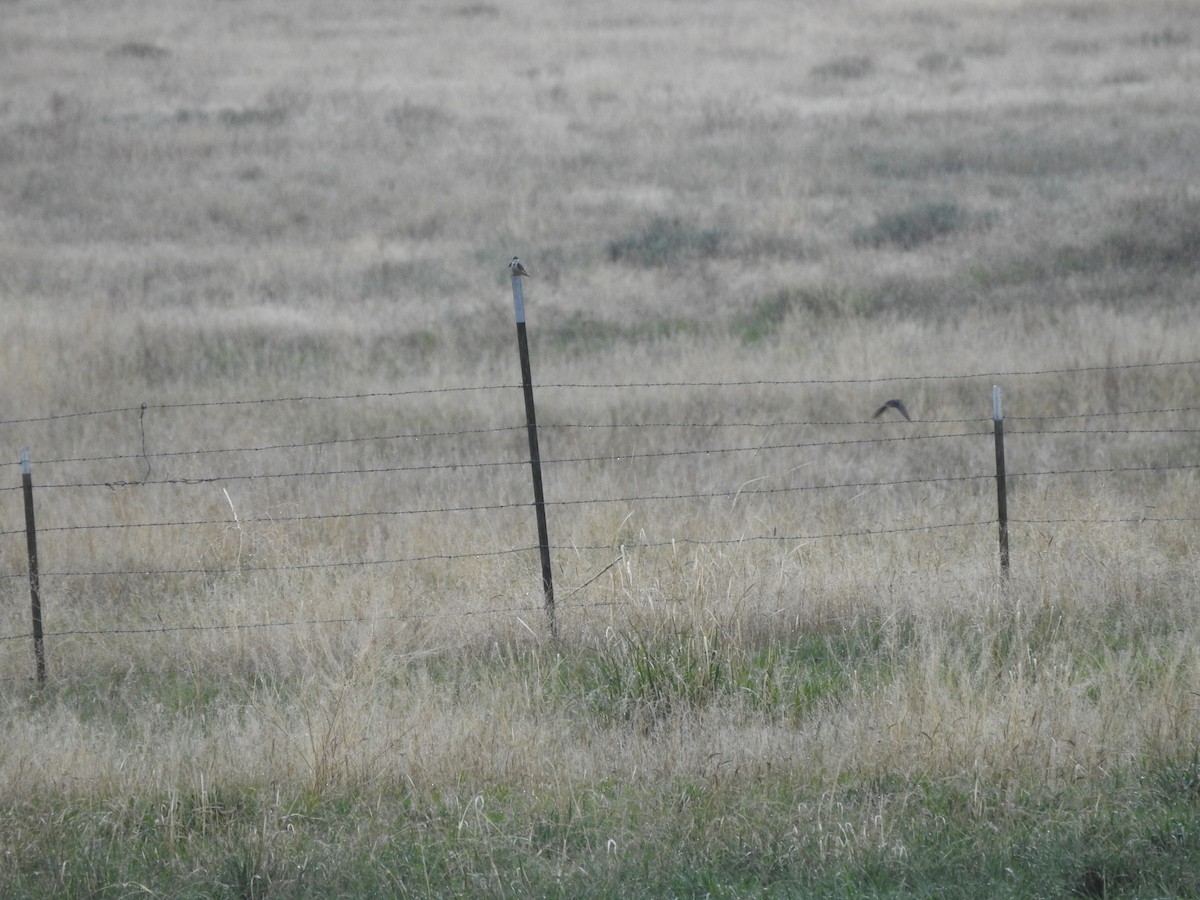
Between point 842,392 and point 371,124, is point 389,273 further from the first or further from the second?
point 371,124

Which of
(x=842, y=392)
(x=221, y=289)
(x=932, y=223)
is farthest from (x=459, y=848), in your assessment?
(x=932, y=223)

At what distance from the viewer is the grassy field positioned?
475cm

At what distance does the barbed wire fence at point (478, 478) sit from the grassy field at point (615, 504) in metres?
0.06

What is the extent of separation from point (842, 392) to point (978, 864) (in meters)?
8.19

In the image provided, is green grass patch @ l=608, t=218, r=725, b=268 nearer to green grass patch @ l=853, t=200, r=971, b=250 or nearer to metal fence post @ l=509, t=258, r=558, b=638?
green grass patch @ l=853, t=200, r=971, b=250

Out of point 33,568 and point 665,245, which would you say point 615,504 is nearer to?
point 33,568

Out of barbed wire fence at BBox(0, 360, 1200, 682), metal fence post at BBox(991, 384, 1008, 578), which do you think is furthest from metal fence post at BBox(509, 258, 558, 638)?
metal fence post at BBox(991, 384, 1008, 578)

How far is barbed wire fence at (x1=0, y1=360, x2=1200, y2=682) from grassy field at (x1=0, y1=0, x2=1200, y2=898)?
6 cm

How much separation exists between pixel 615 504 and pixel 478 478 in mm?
1632

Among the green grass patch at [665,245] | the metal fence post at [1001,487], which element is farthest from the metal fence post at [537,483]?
the green grass patch at [665,245]

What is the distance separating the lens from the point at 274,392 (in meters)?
13.1

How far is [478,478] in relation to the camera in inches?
416

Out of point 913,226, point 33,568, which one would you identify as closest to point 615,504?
point 33,568

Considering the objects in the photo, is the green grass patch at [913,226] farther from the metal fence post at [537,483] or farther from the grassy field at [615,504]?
the metal fence post at [537,483]
